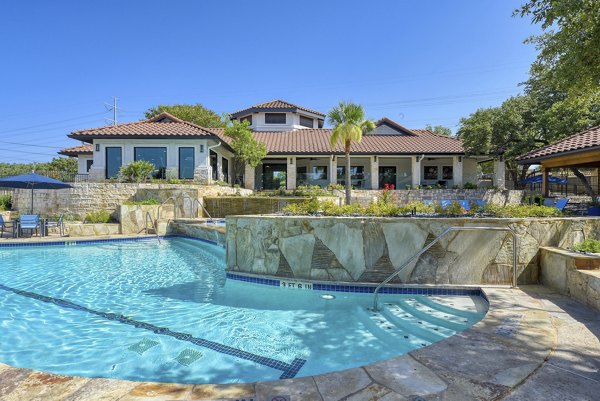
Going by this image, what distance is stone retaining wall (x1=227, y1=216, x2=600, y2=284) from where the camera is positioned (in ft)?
19.4

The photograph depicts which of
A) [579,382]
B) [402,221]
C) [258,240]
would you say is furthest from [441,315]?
[258,240]

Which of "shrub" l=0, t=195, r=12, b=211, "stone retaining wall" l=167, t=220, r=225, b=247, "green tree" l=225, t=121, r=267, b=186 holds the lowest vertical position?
"stone retaining wall" l=167, t=220, r=225, b=247

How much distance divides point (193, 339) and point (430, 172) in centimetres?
2506

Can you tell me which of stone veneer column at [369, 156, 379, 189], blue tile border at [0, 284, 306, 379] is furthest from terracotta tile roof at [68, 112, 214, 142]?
blue tile border at [0, 284, 306, 379]

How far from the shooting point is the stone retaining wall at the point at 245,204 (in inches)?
668

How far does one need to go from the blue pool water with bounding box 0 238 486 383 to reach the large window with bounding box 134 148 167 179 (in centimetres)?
1284

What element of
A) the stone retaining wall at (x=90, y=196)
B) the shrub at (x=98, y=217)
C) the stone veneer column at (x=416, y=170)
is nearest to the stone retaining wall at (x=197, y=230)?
the stone retaining wall at (x=90, y=196)

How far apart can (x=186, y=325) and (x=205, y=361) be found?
133 centimetres

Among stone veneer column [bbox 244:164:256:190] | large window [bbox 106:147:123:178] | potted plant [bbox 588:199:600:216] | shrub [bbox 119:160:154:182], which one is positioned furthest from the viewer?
stone veneer column [bbox 244:164:256:190]

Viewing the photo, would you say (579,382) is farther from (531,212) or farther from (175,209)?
(175,209)

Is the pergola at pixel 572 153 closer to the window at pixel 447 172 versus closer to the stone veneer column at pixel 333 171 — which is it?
the window at pixel 447 172

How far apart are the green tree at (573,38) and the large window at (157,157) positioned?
62.7ft

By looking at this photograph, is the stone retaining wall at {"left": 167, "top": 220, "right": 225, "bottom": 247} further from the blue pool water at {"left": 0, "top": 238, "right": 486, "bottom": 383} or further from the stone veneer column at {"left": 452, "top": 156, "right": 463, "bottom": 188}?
the stone veneer column at {"left": 452, "top": 156, "right": 463, "bottom": 188}

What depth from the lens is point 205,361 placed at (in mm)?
4027
